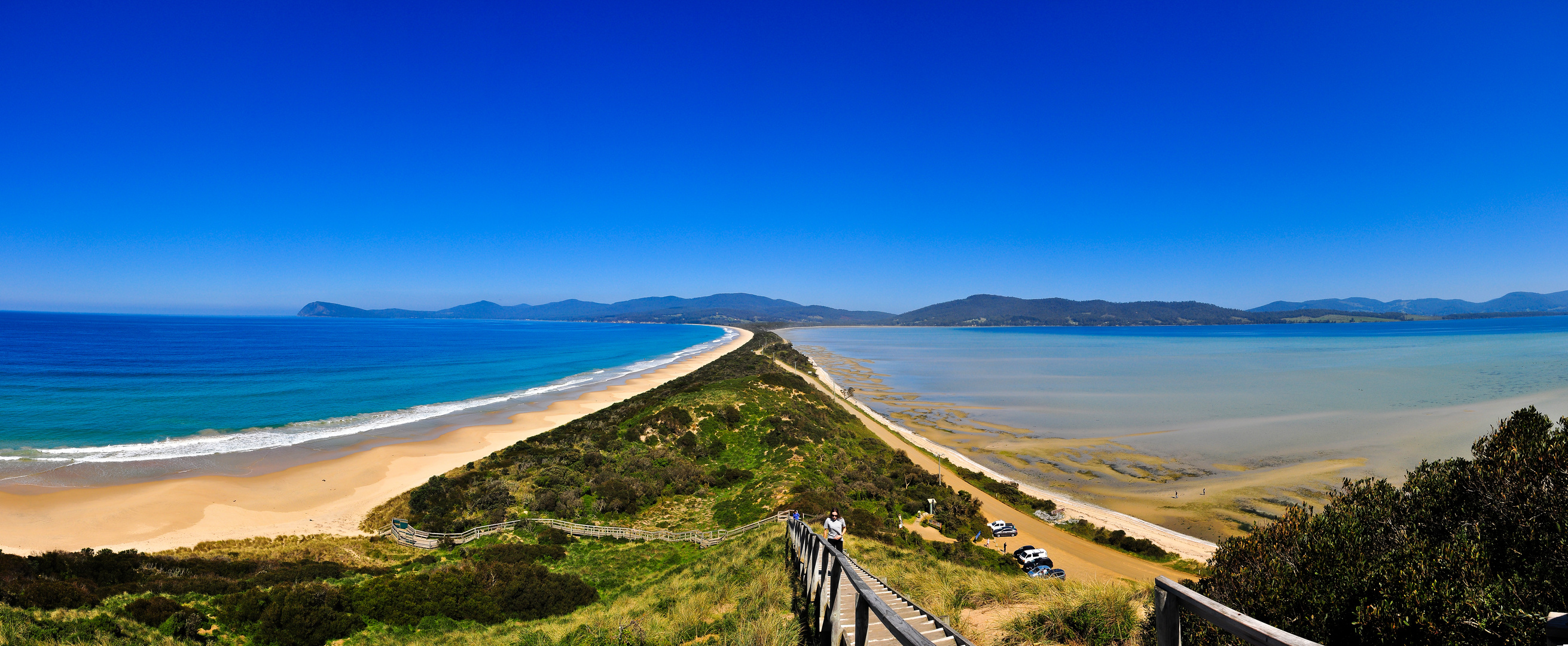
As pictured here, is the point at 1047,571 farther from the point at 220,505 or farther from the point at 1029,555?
the point at 220,505

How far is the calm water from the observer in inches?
1485

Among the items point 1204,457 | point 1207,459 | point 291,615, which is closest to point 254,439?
point 291,615

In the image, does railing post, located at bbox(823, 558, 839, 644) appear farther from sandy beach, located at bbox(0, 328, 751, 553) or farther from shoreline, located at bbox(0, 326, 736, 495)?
shoreline, located at bbox(0, 326, 736, 495)

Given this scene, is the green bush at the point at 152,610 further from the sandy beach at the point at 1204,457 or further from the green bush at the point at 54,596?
the sandy beach at the point at 1204,457

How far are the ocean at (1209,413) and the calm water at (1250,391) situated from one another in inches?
9.3

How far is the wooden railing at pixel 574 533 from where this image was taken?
→ 1791 cm

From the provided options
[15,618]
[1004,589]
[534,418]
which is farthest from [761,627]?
[534,418]

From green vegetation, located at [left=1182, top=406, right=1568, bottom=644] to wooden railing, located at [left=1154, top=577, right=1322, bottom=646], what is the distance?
9.39 feet

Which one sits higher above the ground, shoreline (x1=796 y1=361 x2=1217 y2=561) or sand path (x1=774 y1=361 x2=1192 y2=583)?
sand path (x1=774 y1=361 x2=1192 y2=583)

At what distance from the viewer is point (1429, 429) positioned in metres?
38.1

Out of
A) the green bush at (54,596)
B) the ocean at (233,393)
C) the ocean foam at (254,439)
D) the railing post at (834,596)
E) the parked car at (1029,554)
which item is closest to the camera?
the railing post at (834,596)

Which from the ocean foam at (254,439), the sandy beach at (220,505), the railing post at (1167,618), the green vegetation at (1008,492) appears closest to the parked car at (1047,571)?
→ the green vegetation at (1008,492)

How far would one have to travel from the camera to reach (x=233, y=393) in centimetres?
4875

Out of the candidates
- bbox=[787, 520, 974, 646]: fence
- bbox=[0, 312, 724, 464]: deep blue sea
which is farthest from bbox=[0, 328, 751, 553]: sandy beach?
bbox=[787, 520, 974, 646]: fence
